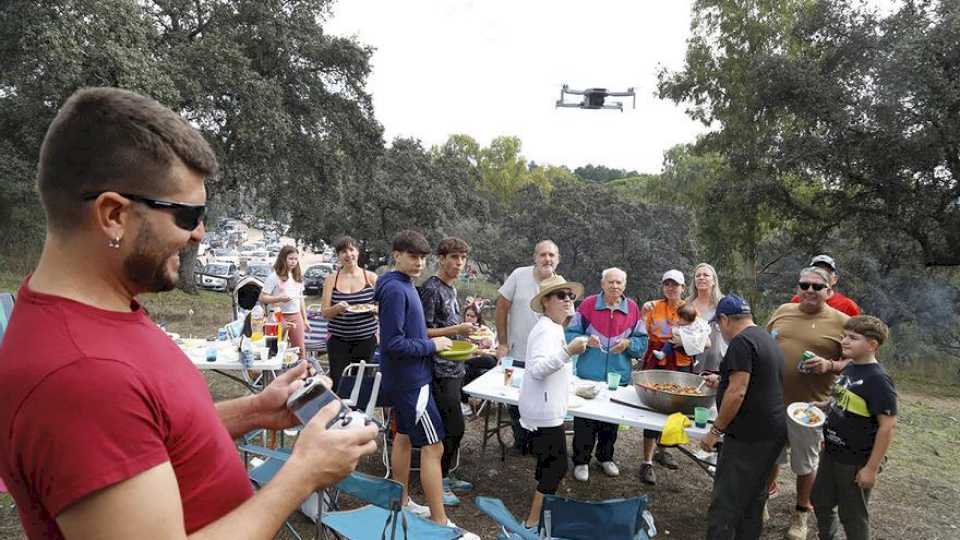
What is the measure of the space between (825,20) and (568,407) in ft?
43.9

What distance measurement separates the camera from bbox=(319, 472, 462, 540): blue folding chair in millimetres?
2646

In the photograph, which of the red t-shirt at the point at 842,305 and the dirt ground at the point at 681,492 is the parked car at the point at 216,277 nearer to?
the dirt ground at the point at 681,492

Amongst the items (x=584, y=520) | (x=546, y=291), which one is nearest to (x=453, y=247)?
(x=546, y=291)

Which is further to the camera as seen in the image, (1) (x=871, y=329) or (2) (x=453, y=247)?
(2) (x=453, y=247)

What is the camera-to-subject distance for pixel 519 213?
98.0 feet

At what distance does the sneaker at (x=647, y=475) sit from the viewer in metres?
4.72

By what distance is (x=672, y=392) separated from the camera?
12.0 ft

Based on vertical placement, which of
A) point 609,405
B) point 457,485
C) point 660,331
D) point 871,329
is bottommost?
point 457,485

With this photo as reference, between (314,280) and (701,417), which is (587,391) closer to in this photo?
(701,417)

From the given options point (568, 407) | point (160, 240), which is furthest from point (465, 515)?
point (160, 240)

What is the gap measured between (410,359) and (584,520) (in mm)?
1436

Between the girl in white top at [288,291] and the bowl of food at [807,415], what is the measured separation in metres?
4.37

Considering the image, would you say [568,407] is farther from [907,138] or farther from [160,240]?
[907,138]

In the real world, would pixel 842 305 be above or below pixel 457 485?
above
